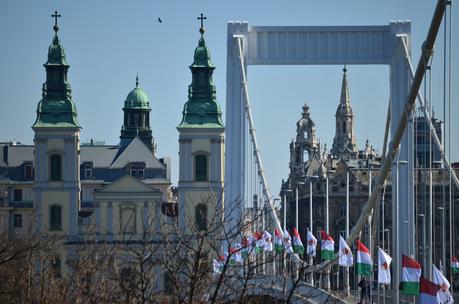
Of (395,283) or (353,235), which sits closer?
(395,283)

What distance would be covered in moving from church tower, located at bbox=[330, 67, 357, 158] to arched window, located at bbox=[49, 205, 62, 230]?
61.5m

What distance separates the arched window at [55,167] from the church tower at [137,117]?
17.5m

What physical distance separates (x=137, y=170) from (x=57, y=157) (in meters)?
12.3

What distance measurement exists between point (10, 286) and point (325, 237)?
23.7 meters

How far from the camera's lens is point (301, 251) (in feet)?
267

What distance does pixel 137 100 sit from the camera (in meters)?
147

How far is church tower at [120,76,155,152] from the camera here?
5748 inches

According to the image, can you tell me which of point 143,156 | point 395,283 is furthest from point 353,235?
point 143,156

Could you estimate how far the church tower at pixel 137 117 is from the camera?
146000 millimetres

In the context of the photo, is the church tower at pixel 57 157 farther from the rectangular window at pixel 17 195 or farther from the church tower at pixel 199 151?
the rectangular window at pixel 17 195

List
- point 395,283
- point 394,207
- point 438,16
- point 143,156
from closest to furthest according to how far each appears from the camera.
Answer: point 438,16
point 395,283
point 394,207
point 143,156

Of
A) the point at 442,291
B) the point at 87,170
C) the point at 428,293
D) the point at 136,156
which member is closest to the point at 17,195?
the point at 87,170

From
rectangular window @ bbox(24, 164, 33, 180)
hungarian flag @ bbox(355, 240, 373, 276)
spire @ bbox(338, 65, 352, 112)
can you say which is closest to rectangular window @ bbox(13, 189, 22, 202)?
rectangular window @ bbox(24, 164, 33, 180)

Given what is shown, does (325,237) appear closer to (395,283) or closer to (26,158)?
(395,283)
